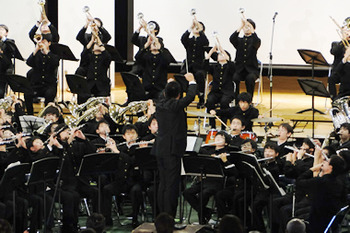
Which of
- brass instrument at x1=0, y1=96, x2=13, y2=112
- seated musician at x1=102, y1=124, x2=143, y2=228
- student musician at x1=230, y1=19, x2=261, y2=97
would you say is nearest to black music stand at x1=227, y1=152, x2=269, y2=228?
seated musician at x1=102, y1=124, x2=143, y2=228

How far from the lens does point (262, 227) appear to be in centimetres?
948

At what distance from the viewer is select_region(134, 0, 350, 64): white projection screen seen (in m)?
15.5

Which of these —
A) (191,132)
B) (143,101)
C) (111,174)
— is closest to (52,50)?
(143,101)

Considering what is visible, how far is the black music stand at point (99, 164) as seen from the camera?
29.8ft

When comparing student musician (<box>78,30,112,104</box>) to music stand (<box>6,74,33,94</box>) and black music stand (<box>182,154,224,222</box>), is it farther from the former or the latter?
black music stand (<box>182,154,224,222</box>)

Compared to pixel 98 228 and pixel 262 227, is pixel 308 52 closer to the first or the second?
pixel 262 227

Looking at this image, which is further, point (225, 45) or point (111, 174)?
point (225, 45)

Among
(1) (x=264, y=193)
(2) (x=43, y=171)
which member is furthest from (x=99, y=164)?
(1) (x=264, y=193)

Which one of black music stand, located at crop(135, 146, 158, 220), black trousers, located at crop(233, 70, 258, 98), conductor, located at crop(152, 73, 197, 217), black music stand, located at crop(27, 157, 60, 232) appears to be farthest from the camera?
black trousers, located at crop(233, 70, 258, 98)

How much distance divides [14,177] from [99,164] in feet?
Answer: 3.70

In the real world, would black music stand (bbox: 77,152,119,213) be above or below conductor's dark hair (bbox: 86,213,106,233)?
above

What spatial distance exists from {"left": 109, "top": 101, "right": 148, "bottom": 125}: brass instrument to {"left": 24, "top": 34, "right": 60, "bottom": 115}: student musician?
1.54 metres

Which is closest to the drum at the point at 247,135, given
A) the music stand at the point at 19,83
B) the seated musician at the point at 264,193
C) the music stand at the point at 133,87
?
the seated musician at the point at 264,193

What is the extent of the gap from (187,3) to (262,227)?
26.3 ft
